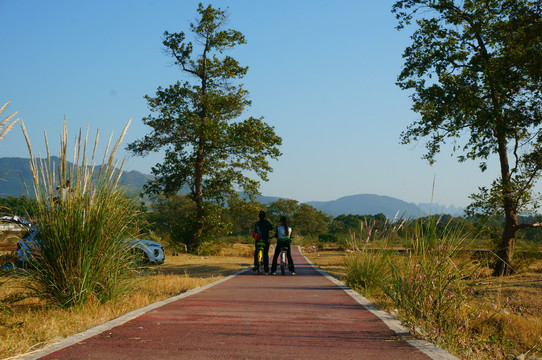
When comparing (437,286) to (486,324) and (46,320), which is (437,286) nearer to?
(486,324)

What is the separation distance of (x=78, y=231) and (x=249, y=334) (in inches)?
108

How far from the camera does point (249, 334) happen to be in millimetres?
5707

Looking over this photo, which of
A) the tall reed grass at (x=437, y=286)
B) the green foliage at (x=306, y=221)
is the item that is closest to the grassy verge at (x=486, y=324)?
the tall reed grass at (x=437, y=286)

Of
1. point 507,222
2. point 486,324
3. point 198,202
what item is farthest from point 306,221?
point 486,324

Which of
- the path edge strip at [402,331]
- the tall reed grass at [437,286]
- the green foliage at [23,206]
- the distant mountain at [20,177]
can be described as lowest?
the path edge strip at [402,331]

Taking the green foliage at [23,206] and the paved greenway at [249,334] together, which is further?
the green foliage at [23,206]

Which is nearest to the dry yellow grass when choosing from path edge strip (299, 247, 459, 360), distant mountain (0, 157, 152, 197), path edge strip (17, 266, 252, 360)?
path edge strip (17, 266, 252, 360)

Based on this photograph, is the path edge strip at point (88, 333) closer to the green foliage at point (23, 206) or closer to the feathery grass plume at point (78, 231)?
the feathery grass plume at point (78, 231)

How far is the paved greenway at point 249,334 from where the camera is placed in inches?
186

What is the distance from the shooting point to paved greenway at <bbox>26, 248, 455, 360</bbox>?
4723 millimetres

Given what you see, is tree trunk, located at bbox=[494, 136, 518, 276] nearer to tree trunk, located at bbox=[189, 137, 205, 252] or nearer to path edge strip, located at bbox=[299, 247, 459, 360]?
path edge strip, located at bbox=[299, 247, 459, 360]

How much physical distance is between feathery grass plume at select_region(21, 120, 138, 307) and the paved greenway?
71 centimetres

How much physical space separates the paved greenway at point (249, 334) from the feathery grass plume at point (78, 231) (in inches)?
28.0

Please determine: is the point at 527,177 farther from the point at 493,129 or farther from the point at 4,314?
the point at 4,314
